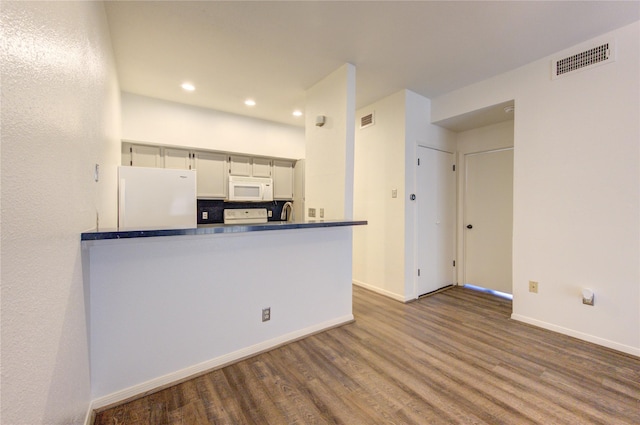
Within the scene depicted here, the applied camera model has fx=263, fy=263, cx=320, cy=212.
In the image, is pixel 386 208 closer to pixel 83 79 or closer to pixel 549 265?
pixel 549 265

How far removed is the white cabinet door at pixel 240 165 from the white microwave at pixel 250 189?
0.13 m

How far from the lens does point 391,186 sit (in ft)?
11.8

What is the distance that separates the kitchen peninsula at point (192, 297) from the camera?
163 centimetres

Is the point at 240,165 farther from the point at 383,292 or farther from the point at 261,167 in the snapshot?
the point at 383,292

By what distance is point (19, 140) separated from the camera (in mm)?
731

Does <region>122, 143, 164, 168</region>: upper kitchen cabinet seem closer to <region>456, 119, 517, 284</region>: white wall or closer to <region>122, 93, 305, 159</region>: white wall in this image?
<region>122, 93, 305, 159</region>: white wall

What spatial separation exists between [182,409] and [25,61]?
1.86m

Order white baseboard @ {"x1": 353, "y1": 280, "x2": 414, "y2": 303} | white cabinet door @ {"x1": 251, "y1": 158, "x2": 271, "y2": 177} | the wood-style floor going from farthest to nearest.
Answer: white cabinet door @ {"x1": 251, "y1": 158, "x2": 271, "y2": 177}, white baseboard @ {"x1": 353, "y1": 280, "x2": 414, "y2": 303}, the wood-style floor

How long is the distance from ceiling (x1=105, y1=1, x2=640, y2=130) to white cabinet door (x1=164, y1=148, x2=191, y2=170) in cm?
82

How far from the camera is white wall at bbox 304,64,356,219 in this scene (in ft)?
9.23

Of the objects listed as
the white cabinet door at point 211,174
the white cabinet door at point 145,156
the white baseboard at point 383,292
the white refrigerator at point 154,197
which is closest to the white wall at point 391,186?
the white baseboard at point 383,292

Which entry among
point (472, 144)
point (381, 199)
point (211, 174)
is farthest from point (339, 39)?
point (472, 144)

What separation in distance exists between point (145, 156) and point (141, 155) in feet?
0.15

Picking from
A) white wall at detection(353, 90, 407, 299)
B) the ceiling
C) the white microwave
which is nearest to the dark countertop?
white wall at detection(353, 90, 407, 299)
